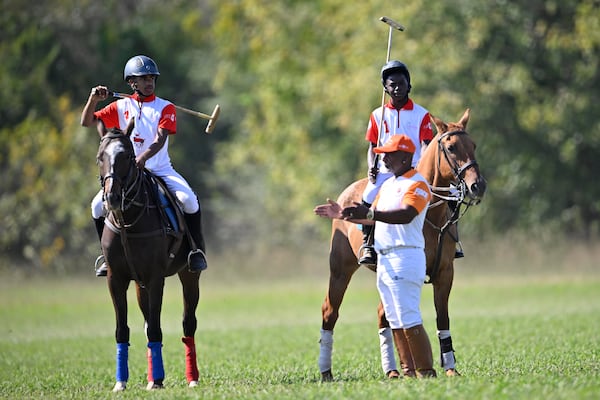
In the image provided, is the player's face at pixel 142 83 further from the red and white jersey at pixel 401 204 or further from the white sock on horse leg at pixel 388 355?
the white sock on horse leg at pixel 388 355

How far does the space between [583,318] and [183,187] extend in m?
11.4

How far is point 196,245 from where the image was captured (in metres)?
12.9

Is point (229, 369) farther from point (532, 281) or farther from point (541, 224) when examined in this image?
point (541, 224)

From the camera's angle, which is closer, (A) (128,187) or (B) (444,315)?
(A) (128,187)

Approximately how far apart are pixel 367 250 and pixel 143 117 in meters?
2.92

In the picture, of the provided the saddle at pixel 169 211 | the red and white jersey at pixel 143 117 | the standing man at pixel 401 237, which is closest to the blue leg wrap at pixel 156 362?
the saddle at pixel 169 211

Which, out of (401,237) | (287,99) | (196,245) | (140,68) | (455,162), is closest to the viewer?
(401,237)

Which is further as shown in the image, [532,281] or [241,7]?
[241,7]

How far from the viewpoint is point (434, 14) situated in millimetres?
37062

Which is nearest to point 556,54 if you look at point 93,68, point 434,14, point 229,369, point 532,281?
point 434,14

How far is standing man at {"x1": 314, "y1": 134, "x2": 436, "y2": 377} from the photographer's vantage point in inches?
403

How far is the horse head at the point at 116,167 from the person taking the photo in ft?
37.6

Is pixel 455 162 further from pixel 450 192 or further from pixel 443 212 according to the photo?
pixel 443 212

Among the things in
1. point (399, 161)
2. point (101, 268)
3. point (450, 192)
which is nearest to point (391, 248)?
point (399, 161)
